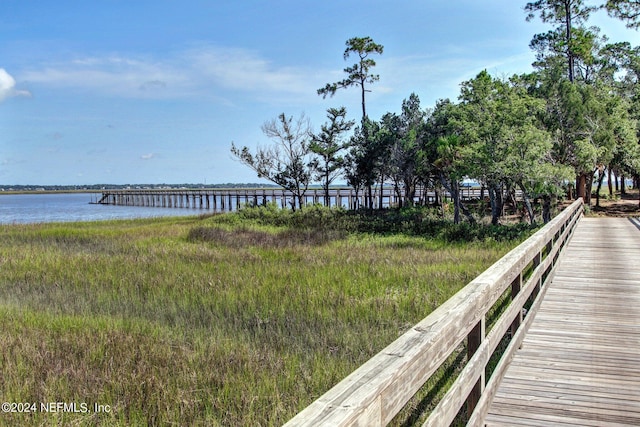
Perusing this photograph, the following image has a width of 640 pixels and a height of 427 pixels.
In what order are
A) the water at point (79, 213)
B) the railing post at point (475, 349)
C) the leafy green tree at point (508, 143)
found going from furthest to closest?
the water at point (79, 213) < the leafy green tree at point (508, 143) < the railing post at point (475, 349)

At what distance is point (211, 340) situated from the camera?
623 centimetres

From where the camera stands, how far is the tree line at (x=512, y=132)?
2002cm

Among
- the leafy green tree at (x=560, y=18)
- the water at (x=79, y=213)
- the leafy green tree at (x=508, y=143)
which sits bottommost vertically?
the water at (x=79, y=213)

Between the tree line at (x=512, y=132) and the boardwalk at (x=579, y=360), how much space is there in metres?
12.4

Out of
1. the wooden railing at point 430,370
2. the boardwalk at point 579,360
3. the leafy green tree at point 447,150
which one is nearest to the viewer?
the wooden railing at point 430,370

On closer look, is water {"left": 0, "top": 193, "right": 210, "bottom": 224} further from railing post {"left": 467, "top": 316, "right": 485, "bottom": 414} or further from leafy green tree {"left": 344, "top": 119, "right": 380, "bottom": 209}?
railing post {"left": 467, "top": 316, "right": 485, "bottom": 414}

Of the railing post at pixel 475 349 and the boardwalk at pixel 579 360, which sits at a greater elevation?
the railing post at pixel 475 349

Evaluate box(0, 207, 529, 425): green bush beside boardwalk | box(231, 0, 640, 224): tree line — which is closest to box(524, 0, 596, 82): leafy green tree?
box(231, 0, 640, 224): tree line

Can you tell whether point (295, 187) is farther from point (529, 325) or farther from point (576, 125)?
point (529, 325)

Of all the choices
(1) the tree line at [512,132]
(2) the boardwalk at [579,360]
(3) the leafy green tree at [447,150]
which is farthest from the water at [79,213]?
(2) the boardwalk at [579,360]

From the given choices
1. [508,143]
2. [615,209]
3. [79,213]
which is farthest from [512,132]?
[79,213]

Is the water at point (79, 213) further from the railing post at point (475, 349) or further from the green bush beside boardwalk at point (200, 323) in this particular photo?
the railing post at point (475, 349)

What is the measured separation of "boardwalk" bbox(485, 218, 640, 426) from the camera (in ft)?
11.2

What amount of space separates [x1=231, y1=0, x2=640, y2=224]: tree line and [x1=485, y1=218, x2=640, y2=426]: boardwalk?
12.4 meters
